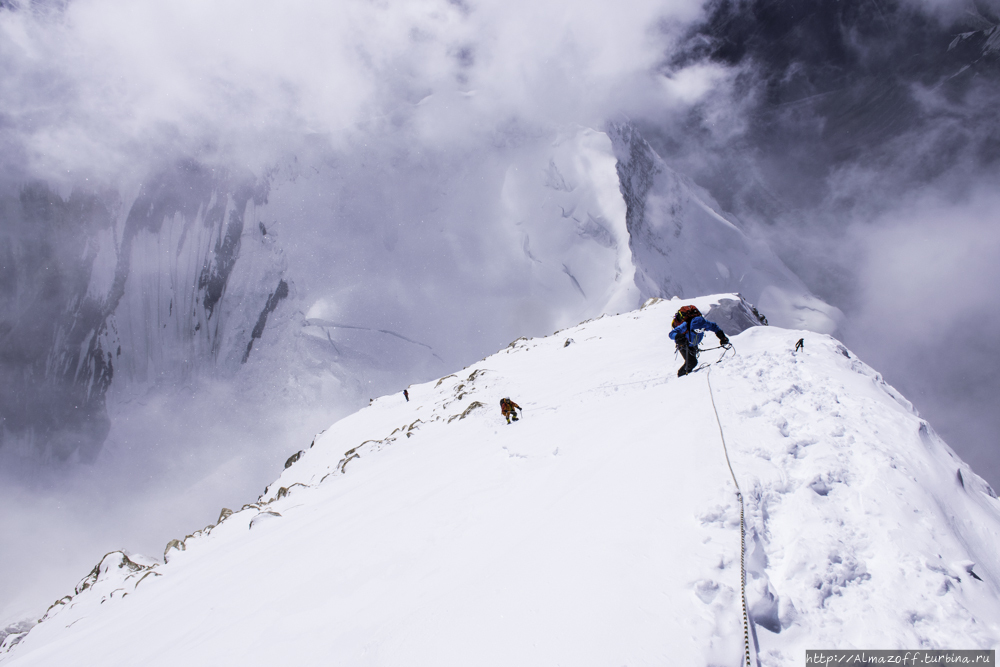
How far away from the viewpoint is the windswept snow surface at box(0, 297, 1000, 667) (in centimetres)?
294

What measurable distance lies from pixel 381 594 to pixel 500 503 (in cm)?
180

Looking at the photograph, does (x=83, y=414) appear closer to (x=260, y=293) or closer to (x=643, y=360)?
(x=260, y=293)

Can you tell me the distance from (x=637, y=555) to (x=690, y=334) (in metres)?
7.47

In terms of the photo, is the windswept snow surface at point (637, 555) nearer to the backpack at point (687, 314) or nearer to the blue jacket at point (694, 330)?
the blue jacket at point (694, 330)

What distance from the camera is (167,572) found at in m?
9.39

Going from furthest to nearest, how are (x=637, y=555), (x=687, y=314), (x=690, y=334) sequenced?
(x=687, y=314) < (x=690, y=334) < (x=637, y=555)

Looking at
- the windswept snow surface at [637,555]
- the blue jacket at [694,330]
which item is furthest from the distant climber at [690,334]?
the windswept snow surface at [637,555]

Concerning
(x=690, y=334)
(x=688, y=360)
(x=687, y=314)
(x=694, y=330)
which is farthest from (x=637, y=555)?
(x=687, y=314)

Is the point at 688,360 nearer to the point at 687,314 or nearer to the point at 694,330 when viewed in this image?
the point at 694,330

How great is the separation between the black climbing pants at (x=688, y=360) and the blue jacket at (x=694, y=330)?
0.12 metres

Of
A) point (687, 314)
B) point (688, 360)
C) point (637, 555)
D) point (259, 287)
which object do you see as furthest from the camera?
point (259, 287)

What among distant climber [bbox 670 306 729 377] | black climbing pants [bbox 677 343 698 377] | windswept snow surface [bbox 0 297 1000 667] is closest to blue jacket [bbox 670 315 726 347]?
distant climber [bbox 670 306 729 377]

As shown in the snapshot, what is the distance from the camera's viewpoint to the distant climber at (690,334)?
31.8 feet

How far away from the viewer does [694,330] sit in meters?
9.96
